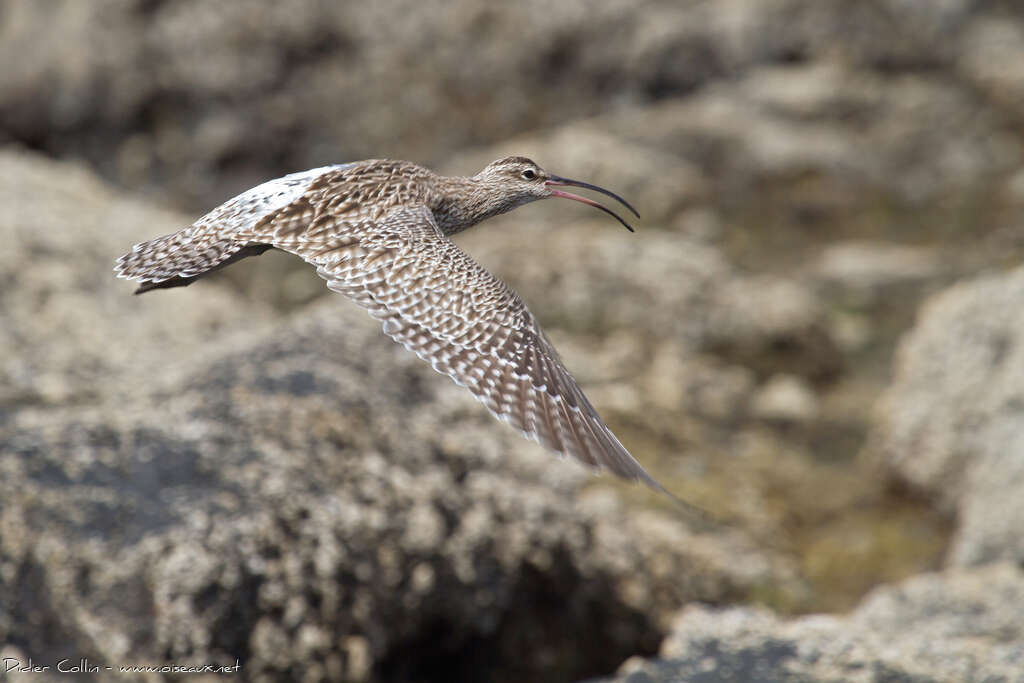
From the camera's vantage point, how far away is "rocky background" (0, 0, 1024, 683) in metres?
6.43

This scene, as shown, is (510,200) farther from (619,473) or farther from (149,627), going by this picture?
(149,627)

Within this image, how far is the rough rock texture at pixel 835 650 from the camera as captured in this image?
20.4 feet

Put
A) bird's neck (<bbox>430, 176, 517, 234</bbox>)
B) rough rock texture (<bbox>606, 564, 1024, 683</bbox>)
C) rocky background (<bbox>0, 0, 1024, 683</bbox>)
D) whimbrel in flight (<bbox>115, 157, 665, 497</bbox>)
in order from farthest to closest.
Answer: bird's neck (<bbox>430, 176, 517, 234</bbox>) → rocky background (<bbox>0, 0, 1024, 683</bbox>) → rough rock texture (<bbox>606, 564, 1024, 683</bbox>) → whimbrel in flight (<bbox>115, 157, 665, 497</bbox>)

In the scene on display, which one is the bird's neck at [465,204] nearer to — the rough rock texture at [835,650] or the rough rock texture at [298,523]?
the rough rock texture at [298,523]

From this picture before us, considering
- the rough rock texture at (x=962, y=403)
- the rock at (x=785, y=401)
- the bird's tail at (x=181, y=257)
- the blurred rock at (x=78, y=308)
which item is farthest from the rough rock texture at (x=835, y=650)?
the rock at (x=785, y=401)

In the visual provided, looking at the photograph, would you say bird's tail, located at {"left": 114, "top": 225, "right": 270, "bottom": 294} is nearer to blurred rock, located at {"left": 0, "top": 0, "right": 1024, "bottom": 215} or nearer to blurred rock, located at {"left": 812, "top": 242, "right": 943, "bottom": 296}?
blurred rock, located at {"left": 812, "top": 242, "right": 943, "bottom": 296}

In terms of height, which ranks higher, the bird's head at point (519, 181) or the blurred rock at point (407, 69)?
the blurred rock at point (407, 69)

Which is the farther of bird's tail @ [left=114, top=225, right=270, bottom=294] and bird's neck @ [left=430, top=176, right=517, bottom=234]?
bird's neck @ [left=430, top=176, right=517, bottom=234]

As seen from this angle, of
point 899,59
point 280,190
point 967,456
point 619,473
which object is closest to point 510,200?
point 280,190

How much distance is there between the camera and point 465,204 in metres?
6.88

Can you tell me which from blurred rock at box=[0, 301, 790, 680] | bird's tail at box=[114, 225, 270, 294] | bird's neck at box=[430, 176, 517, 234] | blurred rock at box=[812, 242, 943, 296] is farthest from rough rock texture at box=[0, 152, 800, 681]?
blurred rock at box=[812, 242, 943, 296]

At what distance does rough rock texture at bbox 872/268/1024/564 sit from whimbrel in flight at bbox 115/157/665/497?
16.0ft

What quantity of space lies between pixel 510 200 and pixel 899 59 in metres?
10.4

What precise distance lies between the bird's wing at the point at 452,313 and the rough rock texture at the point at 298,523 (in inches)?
55.2
